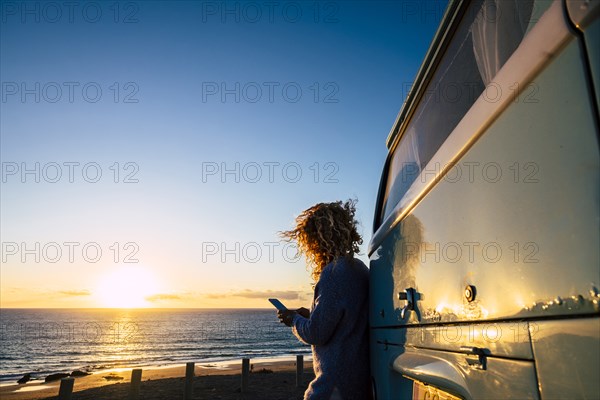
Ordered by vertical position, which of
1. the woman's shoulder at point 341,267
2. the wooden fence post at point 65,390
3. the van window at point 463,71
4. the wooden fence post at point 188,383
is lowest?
the wooden fence post at point 188,383

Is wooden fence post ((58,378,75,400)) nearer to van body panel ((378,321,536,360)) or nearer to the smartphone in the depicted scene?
the smartphone

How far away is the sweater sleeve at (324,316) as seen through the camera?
2.85m

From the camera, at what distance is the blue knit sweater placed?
9.38ft

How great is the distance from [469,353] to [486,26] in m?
1.11

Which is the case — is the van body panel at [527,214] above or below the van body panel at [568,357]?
above

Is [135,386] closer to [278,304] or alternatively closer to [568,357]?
[278,304]

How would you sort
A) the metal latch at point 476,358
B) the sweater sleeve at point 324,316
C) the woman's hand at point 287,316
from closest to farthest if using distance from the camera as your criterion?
the metal latch at point 476,358, the sweater sleeve at point 324,316, the woman's hand at point 287,316

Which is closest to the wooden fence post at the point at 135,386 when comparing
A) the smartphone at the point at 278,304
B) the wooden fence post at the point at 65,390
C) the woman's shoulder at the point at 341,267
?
the wooden fence post at the point at 65,390

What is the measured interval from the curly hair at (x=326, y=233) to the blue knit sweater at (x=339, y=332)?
21 cm

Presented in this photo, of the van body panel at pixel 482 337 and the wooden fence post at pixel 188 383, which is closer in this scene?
the van body panel at pixel 482 337

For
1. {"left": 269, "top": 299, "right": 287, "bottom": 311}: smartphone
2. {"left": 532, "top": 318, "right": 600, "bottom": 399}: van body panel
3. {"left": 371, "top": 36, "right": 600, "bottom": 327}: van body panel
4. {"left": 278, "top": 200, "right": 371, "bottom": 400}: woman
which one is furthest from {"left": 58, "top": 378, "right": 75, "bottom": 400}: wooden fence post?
{"left": 532, "top": 318, "right": 600, "bottom": 399}: van body panel

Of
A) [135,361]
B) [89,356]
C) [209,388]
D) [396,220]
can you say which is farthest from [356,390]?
[89,356]

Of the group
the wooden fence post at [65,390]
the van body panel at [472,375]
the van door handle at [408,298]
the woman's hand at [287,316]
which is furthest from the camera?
the wooden fence post at [65,390]

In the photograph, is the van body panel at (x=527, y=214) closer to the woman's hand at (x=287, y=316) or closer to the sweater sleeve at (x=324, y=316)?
the sweater sleeve at (x=324, y=316)
